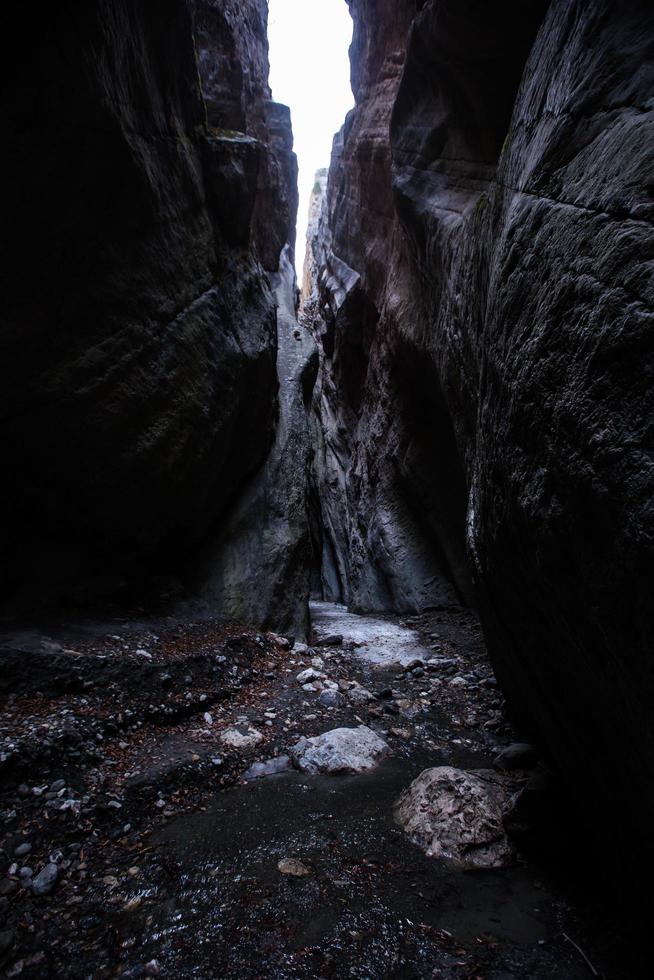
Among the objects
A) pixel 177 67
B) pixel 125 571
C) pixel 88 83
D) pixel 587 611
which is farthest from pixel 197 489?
pixel 587 611

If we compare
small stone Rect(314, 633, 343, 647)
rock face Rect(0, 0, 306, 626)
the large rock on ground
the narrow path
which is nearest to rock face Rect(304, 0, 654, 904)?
the large rock on ground

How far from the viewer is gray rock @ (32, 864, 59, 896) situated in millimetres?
2697

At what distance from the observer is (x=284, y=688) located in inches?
233

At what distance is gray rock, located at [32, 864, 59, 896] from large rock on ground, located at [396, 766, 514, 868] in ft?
6.83

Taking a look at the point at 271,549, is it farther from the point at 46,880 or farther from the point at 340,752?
the point at 46,880

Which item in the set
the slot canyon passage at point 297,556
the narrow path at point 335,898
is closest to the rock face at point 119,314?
the slot canyon passage at point 297,556

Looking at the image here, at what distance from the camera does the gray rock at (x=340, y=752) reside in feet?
13.8

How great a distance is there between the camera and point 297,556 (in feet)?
30.0

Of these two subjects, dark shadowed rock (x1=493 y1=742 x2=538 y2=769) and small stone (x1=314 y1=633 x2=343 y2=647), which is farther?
small stone (x1=314 y1=633 x2=343 y2=647)

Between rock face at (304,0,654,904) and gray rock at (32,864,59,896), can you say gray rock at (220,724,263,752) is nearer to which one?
gray rock at (32,864,59,896)

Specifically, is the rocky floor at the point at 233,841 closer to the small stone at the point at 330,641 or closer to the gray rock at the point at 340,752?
the gray rock at the point at 340,752

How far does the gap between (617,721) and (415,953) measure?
4.81 feet

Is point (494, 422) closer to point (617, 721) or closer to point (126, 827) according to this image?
point (617, 721)

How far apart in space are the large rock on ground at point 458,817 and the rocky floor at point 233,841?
0.07 m
